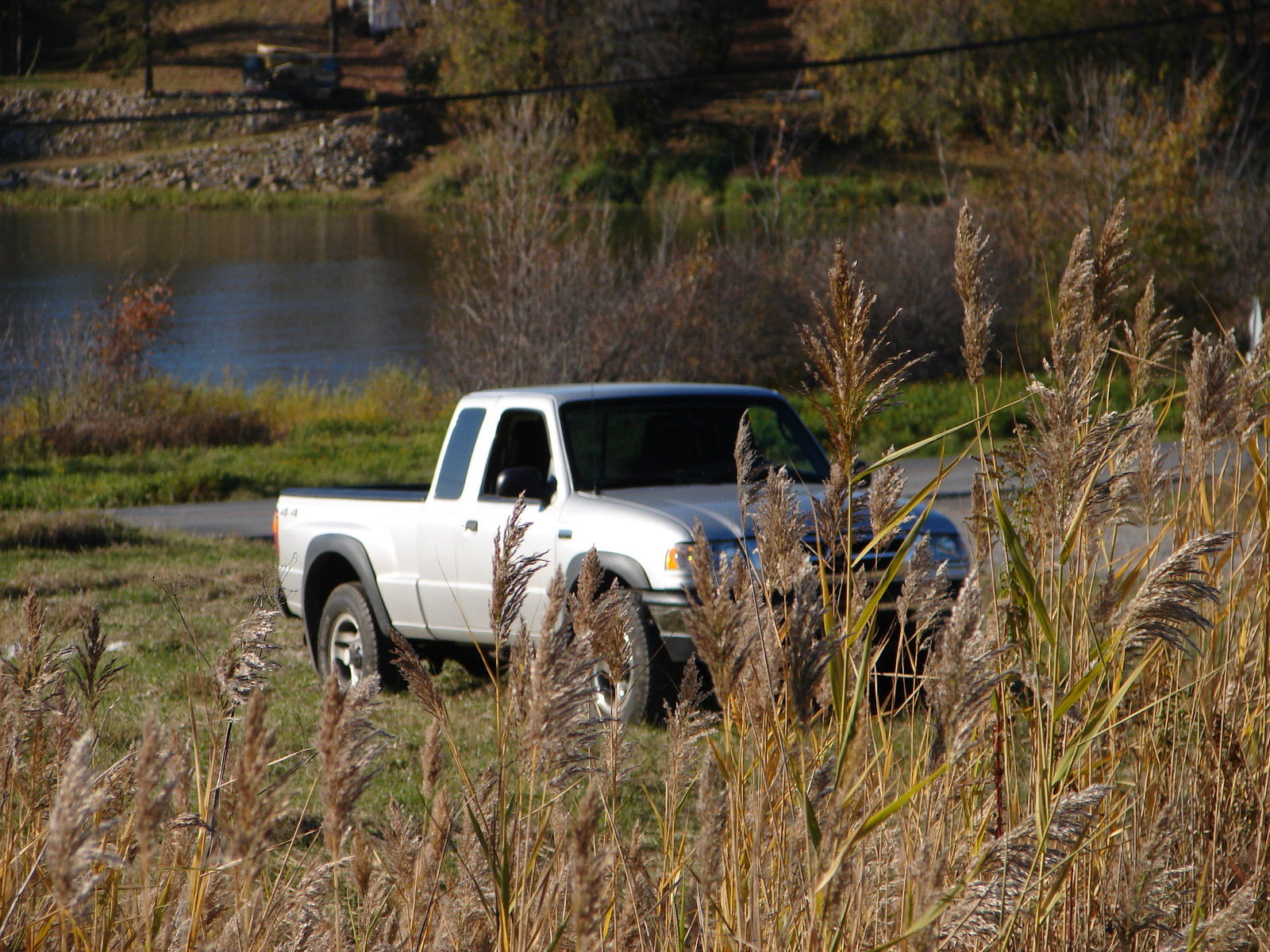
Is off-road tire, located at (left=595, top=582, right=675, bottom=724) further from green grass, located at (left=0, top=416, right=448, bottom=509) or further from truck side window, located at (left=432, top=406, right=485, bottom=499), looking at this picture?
green grass, located at (left=0, top=416, right=448, bottom=509)

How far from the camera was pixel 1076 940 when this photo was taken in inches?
89.6

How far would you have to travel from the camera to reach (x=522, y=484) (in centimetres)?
616

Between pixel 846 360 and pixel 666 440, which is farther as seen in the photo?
pixel 666 440

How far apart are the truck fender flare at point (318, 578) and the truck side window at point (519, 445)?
2.86ft

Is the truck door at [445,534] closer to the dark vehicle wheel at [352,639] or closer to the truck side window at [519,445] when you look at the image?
the truck side window at [519,445]

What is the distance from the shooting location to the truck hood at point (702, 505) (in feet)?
18.7

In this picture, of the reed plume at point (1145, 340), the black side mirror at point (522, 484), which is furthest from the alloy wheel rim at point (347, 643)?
the reed plume at point (1145, 340)

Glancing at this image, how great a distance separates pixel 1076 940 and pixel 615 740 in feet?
3.01

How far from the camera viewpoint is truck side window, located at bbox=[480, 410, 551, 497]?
6.98m

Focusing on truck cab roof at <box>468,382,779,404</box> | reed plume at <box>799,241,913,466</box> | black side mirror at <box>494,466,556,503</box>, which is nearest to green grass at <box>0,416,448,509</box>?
truck cab roof at <box>468,382,779,404</box>

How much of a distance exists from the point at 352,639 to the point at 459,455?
1.18 metres

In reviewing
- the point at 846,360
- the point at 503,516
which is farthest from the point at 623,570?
the point at 846,360

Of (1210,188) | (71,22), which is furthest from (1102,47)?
(71,22)

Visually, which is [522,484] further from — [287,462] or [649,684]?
[287,462]
